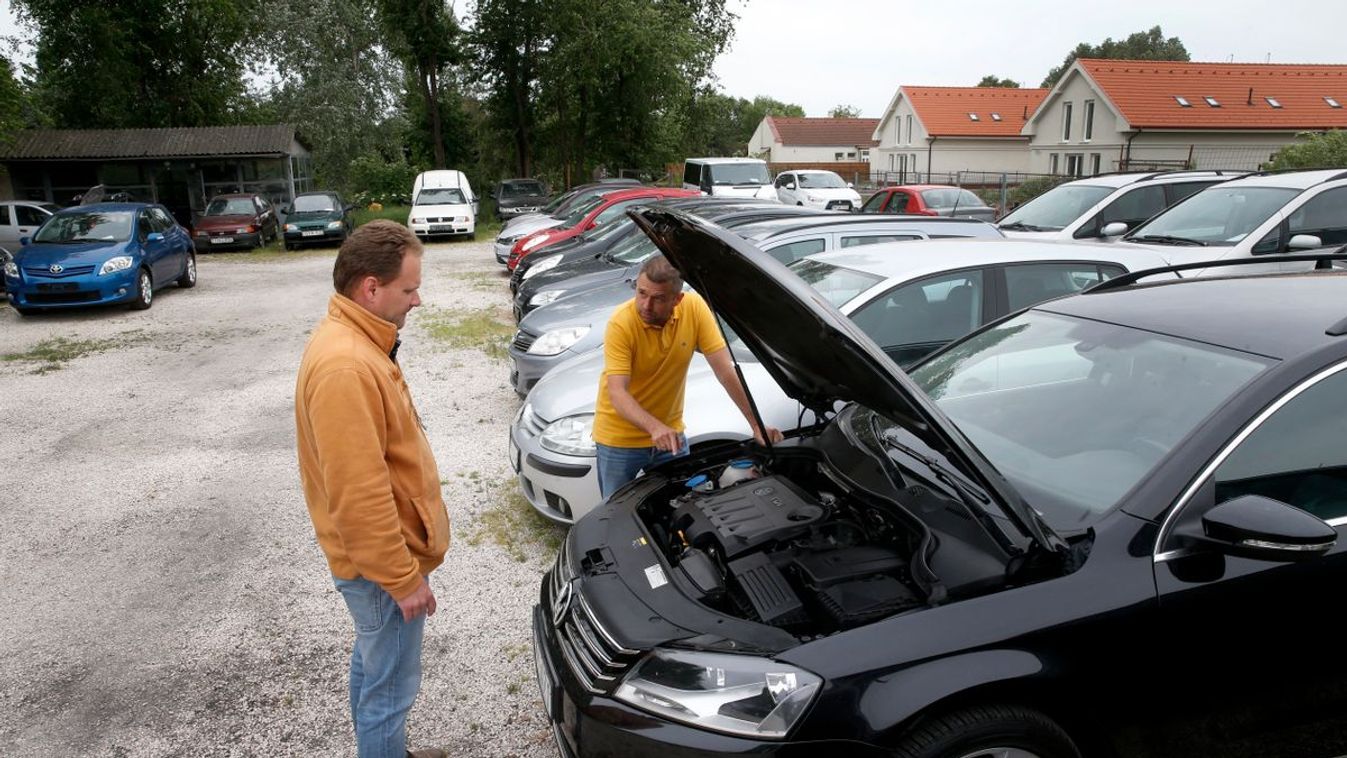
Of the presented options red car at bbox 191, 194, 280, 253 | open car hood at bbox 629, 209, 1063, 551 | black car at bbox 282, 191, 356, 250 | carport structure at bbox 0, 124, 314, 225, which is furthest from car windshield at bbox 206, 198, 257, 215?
open car hood at bbox 629, 209, 1063, 551

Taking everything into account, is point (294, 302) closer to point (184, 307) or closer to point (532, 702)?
point (184, 307)

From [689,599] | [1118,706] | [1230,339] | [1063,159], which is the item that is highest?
[1063,159]

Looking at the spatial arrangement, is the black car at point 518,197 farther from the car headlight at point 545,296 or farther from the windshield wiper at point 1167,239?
the windshield wiper at point 1167,239

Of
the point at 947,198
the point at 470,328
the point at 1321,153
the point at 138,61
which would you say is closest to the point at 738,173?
the point at 947,198

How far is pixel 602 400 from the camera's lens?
3793mm

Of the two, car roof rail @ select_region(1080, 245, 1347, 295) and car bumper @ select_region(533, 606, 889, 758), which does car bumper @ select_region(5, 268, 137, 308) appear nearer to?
car bumper @ select_region(533, 606, 889, 758)

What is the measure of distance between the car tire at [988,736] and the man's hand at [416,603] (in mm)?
→ 1324

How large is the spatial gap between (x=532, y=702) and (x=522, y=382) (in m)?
3.48

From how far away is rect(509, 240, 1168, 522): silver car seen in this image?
4.27m

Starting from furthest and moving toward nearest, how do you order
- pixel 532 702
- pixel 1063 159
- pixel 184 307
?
pixel 1063 159, pixel 184 307, pixel 532 702

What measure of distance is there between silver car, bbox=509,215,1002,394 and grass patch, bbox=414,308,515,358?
2.91m

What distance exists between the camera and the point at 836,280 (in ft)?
16.0

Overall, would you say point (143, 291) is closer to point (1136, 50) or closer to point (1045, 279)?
point (1045, 279)

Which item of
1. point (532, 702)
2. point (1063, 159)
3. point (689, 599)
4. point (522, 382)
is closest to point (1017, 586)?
point (689, 599)
